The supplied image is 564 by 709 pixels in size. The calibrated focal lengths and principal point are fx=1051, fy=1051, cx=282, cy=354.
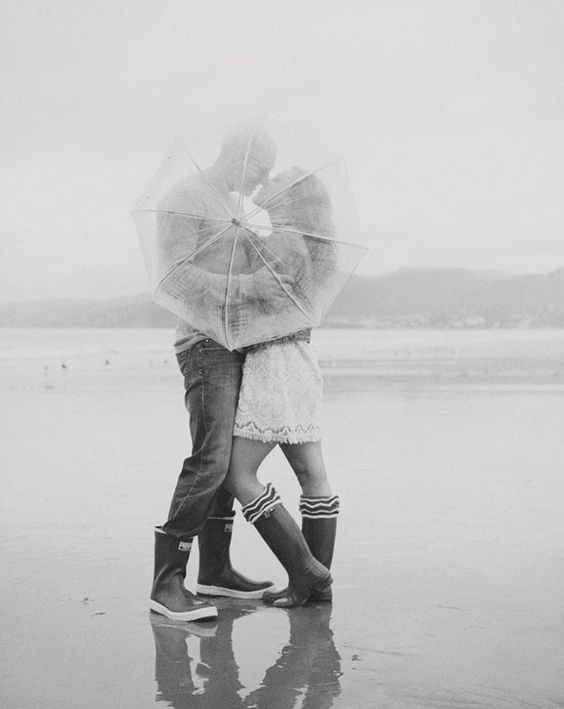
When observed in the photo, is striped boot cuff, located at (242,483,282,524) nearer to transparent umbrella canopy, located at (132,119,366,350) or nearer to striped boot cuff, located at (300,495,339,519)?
striped boot cuff, located at (300,495,339,519)

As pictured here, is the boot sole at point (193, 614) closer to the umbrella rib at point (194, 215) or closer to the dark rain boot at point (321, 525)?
the dark rain boot at point (321, 525)

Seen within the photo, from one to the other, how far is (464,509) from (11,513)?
8.43ft

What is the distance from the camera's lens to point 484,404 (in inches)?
488

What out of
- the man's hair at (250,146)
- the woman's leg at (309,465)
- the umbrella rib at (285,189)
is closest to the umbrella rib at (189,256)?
the umbrella rib at (285,189)

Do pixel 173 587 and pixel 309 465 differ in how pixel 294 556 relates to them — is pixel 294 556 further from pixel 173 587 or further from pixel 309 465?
pixel 173 587

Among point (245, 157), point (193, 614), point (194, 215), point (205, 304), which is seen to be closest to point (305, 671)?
point (193, 614)

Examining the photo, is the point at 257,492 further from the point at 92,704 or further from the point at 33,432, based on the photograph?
the point at 33,432

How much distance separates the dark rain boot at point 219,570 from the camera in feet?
14.4

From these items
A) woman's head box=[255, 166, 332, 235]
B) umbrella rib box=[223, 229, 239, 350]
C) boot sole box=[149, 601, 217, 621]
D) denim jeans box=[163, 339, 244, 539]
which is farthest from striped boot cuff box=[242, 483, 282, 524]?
woman's head box=[255, 166, 332, 235]

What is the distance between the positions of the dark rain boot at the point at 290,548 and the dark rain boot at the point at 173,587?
302 millimetres

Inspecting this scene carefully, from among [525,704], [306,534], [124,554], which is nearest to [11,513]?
[124,554]

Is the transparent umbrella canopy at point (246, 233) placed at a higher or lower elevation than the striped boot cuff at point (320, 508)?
higher

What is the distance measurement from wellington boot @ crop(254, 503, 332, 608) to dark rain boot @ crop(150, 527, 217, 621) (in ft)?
1.06

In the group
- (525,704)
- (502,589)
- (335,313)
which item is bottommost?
(525,704)
